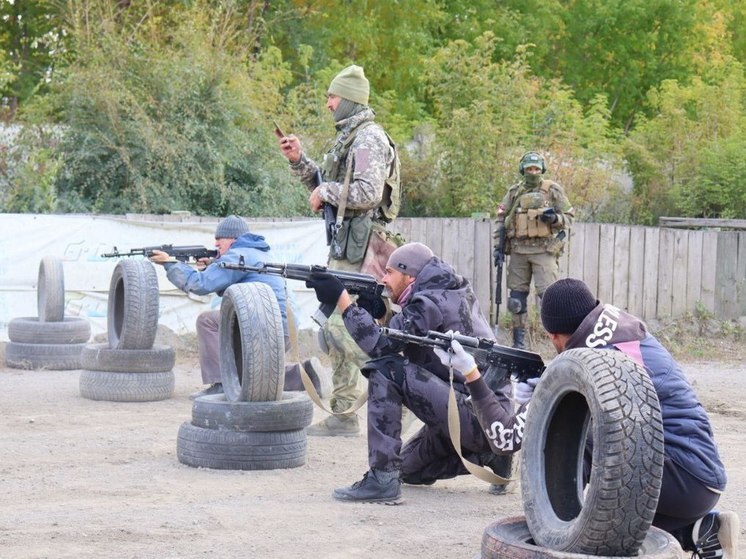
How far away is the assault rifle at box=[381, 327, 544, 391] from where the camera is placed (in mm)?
5637

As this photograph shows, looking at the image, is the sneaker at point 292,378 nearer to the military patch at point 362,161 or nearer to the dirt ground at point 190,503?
the dirt ground at point 190,503

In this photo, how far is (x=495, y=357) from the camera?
5.68 metres

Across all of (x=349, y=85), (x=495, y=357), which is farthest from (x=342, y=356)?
(x=495, y=357)

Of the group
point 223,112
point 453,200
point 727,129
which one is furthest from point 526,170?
point 727,129

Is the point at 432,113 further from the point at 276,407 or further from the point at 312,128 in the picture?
the point at 276,407

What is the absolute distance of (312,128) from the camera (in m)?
17.2

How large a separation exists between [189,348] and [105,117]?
3882mm

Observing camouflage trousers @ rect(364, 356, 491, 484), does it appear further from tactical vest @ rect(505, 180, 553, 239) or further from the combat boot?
tactical vest @ rect(505, 180, 553, 239)

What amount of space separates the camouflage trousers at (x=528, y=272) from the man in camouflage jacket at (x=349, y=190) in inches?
205

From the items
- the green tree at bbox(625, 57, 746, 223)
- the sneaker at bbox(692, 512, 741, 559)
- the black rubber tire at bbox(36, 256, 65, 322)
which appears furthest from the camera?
the green tree at bbox(625, 57, 746, 223)

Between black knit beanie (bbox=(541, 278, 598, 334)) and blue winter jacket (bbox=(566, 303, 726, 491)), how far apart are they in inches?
2.3

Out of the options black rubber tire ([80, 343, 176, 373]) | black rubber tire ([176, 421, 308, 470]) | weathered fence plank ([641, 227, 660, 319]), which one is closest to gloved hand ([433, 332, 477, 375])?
black rubber tire ([176, 421, 308, 470])

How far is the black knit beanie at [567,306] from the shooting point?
494 centimetres

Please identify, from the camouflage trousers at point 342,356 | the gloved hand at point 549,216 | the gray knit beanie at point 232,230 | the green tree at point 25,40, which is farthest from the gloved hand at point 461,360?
the green tree at point 25,40
